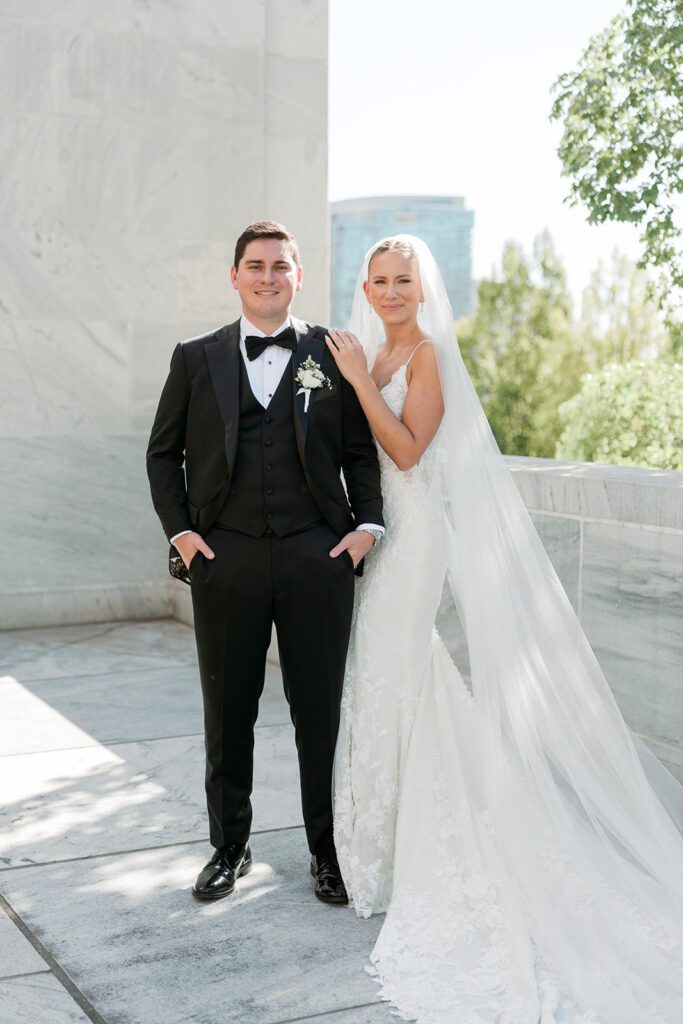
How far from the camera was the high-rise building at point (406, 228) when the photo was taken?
14125 cm

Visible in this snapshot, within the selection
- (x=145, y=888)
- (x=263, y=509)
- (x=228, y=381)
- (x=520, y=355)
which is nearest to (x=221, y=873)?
(x=145, y=888)

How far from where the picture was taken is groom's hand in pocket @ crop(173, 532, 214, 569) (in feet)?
13.0

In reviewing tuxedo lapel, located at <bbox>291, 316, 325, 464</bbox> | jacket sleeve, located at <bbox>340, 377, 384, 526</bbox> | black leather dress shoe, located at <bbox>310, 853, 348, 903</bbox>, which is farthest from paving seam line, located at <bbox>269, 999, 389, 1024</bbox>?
tuxedo lapel, located at <bbox>291, 316, 325, 464</bbox>

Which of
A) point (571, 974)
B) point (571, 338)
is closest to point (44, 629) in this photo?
point (571, 974)

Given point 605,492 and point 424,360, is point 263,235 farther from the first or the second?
point 605,492

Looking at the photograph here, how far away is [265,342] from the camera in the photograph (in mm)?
3982

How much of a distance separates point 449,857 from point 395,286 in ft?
5.79

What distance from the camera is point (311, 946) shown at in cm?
372

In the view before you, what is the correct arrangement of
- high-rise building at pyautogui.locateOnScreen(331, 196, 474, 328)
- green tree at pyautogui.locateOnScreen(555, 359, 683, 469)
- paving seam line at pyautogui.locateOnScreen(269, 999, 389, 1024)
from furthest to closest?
1. high-rise building at pyautogui.locateOnScreen(331, 196, 474, 328)
2. green tree at pyautogui.locateOnScreen(555, 359, 683, 469)
3. paving seam line at pyautogui.locateOnScreen(269, 999, 389, 1024)

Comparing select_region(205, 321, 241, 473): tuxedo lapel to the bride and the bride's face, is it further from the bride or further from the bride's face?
the bride's face

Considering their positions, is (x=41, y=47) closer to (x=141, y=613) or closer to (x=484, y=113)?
(x=141, y=613)

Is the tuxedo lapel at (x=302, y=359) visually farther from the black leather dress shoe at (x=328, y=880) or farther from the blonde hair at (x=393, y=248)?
the black leather dress shoe at (x=328, y=880)

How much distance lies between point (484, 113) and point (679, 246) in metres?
75.2

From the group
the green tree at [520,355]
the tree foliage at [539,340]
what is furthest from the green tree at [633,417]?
the tree foliage at [539,340]
